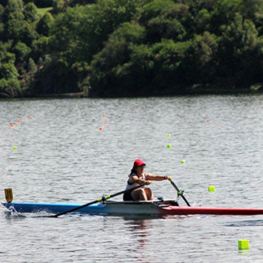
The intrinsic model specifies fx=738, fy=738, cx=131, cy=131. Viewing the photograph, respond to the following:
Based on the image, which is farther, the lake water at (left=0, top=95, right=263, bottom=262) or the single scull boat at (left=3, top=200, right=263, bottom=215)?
the single scull boat at (left=3, top=200, right=263, bottom=215)

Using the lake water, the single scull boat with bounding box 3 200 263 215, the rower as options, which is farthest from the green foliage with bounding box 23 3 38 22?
the rower

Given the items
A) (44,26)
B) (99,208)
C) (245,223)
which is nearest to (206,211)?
(245,223)

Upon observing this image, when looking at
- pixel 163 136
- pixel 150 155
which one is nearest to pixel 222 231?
pixel 150 155

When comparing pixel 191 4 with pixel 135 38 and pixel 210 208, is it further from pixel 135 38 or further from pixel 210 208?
pixel 210 208

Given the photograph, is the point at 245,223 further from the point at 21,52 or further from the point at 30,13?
Result: the point at 30,13

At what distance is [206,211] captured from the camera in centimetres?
2170

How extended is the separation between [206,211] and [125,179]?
8.20 meters

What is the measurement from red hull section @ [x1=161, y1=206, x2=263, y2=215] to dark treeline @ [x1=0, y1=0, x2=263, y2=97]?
7985 centimetres

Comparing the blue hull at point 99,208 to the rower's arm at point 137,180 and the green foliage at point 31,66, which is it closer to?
the rower's arm at point 137,180

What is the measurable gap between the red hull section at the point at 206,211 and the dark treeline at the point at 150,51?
3144 inches

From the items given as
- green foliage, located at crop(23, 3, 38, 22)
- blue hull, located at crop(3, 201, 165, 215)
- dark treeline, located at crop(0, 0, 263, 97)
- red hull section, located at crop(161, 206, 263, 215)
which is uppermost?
green foliage, located at crop(23, 3, 38, 22)

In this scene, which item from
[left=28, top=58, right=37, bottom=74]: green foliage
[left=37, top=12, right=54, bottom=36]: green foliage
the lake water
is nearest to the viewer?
the lake water

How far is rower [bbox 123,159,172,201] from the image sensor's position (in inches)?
871

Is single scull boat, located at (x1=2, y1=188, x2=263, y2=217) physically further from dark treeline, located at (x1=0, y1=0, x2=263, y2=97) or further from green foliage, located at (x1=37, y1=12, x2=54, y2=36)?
green foliage, located at (x1=37, y1=12, x2=54, y2=36)
